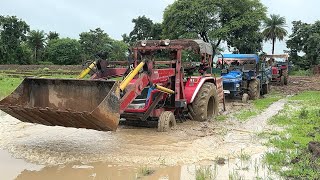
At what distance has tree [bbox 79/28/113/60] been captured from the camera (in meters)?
53.5

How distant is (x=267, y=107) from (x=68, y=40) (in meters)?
48.9

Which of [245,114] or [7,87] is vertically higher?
[7,87]

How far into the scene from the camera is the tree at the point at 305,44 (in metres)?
46.3

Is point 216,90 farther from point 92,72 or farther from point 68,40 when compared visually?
point 68,40

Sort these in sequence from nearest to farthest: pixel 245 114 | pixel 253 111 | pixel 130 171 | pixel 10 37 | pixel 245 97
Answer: pixel 130 171 < pixel 245 114 < pixel 253 111 < pixel 245 97 < pixel 10 37

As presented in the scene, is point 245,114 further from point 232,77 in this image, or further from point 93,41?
point 93,41

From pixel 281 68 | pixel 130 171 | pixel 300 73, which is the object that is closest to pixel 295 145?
pixel 130 171

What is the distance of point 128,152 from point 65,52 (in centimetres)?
5174

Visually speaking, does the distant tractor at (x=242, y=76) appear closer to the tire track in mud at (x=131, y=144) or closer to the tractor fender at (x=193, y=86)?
the tractor fender at (x=193, y=86)

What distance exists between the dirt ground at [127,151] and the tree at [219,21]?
30.1m

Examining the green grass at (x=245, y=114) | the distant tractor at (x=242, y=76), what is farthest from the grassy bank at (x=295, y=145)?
the distant tractor at (x=242, y=76)

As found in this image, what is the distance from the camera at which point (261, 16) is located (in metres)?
40.6

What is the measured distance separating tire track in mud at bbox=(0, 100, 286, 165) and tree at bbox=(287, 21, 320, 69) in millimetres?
39606

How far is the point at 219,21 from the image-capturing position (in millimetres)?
41500
